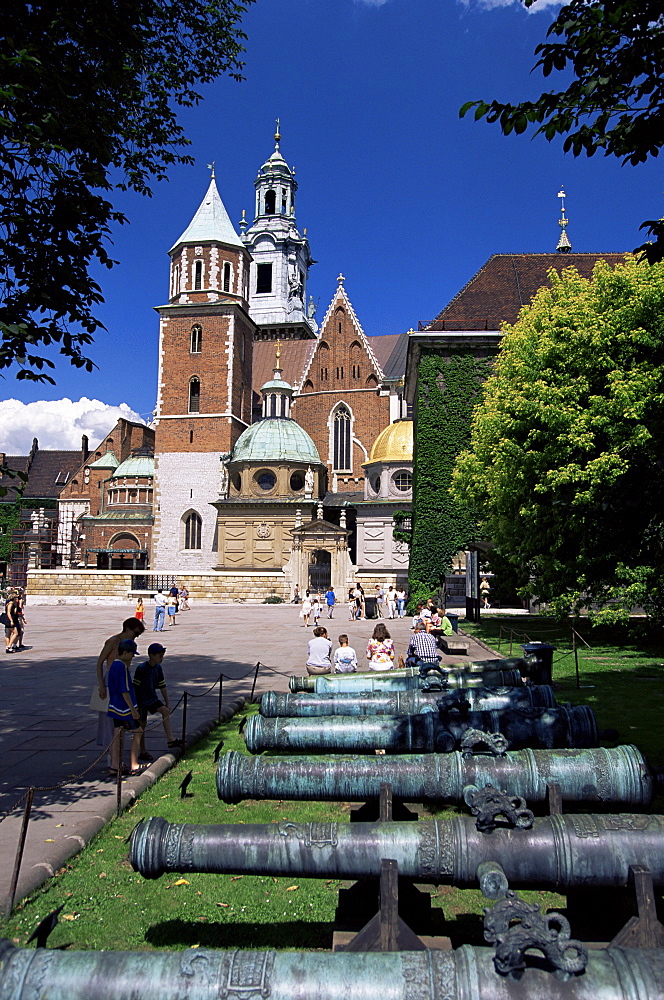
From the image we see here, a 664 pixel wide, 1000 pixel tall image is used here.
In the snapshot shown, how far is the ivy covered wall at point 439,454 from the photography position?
2670 centimetres

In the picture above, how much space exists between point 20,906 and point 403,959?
9.16 feet

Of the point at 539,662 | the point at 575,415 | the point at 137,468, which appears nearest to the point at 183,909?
the point at 539,662

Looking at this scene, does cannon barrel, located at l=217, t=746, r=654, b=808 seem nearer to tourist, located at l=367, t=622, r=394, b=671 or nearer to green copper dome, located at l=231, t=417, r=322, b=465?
tourist, located at l=367, t=622, r=394, b=671

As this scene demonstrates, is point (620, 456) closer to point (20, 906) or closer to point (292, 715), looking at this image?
point (292, 715)

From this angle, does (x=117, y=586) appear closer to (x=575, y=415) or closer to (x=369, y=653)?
(x=575, y=415)

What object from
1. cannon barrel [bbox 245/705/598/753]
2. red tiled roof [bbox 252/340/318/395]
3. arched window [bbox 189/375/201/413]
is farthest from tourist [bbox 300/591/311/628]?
red tiled roof [bbox 252/340/318/395]

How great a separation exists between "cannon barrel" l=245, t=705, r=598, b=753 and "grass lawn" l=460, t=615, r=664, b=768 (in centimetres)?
152

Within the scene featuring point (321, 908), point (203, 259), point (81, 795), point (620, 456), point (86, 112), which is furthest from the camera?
point (203, 259)

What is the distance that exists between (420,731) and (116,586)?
1282 inches

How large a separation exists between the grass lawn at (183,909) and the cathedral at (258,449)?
31455 millimetres

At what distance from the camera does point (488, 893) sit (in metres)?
2.86

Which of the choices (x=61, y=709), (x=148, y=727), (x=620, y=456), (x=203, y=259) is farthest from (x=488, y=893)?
(x=203, y=259)

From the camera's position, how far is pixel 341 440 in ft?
177

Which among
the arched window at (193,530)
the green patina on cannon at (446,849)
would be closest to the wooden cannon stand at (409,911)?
the green patina on cannon at (446,849)
